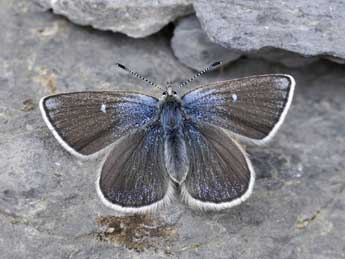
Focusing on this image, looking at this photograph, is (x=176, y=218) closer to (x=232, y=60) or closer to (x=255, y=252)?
(x=255, y=252)

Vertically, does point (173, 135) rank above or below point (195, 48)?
above

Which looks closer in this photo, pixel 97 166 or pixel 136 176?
pixel 136 176

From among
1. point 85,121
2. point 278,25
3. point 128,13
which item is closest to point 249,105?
point 278,25

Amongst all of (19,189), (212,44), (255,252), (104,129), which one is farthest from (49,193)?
(212,44)

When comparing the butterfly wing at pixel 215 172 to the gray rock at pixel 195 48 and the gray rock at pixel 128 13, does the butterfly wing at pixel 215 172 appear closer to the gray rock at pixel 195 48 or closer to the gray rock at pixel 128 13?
the gray rock at pixel 195 48

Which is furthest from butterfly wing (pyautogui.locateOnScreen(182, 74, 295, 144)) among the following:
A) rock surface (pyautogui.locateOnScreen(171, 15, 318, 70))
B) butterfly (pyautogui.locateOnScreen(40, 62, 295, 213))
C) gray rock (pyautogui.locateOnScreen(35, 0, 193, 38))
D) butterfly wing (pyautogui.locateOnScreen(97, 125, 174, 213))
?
gray rock (pyautogui.locateOnScreen(35, 0, 193, 38))

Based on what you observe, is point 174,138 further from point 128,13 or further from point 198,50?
point 128,13
